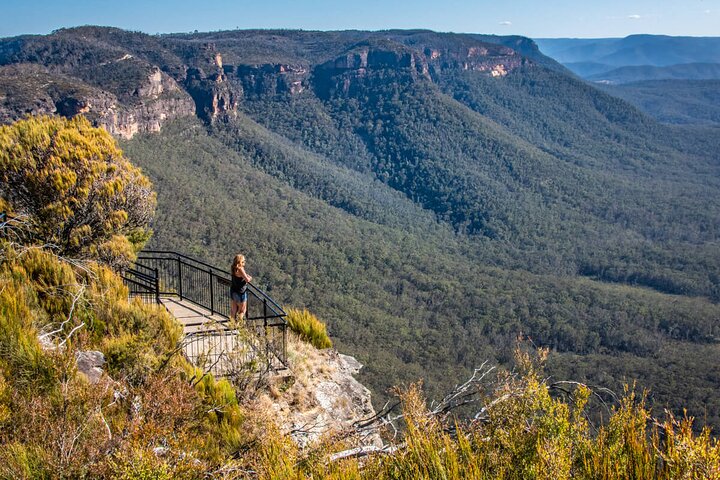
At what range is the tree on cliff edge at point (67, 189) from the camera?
27.1 feet

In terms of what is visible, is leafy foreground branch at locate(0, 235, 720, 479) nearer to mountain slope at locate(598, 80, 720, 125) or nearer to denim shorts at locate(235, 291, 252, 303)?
denim shorts at locate(235, 291, 252, 303)

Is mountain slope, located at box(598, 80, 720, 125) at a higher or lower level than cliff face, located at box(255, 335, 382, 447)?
higher

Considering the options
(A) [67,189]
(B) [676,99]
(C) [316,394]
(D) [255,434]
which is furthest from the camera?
(B) [676,99]

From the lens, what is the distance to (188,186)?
46219 mm

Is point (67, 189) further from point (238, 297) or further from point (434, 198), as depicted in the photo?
point (434, 198)

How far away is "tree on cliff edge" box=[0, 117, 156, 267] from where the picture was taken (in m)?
8.27

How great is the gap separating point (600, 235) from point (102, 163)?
74.3 metres

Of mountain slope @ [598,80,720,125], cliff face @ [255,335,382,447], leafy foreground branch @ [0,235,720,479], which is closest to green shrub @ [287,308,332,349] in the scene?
cliff face @ [255,335,382,447]

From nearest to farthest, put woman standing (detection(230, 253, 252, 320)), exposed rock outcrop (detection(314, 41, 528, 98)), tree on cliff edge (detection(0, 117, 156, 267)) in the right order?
tree on cliff edge (detection(0, 117, 156, 267)) → woman standing (detection(230, 253, 252, 320)) → exposed rock outcrop (detection(314, 41, 528, 98))

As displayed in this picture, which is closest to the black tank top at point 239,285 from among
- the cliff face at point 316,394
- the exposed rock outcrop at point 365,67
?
→ the cliff face at point 316,394

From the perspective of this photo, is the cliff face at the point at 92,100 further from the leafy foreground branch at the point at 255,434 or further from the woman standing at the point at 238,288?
the leafy foreground branch at the point at 255,434

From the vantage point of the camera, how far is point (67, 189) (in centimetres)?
835

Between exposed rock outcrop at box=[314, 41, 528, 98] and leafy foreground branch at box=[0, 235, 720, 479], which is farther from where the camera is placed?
exposed rock outcrop at box=[314, 41, 528, 98]

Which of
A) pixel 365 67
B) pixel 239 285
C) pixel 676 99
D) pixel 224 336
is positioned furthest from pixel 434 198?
pixel 676 99
